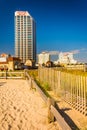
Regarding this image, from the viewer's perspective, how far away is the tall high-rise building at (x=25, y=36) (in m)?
166

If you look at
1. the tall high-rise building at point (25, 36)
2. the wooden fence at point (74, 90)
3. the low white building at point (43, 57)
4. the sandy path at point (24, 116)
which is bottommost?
the sandy path at point (24, 116)

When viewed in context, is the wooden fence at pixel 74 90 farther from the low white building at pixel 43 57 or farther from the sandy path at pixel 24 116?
the low white building at pixel 43 57

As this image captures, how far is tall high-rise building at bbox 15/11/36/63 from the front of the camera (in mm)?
165625

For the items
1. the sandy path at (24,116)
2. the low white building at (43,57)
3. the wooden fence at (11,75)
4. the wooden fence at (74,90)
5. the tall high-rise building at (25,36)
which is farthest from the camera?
the low white building at (43,57)

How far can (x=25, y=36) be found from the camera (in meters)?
177

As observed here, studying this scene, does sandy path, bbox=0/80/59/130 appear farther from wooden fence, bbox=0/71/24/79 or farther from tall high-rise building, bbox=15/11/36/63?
tall high-rise building, bbox=15/11/36/63

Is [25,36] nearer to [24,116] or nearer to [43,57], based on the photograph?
[43,57]

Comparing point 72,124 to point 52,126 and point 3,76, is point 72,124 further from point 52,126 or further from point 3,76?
point 3,76

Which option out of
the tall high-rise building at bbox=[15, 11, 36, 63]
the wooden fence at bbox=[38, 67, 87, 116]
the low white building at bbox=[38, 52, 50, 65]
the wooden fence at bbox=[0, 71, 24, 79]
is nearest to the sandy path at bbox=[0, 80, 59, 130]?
the wooden fence at bbox=[38, 67, 87, 116]

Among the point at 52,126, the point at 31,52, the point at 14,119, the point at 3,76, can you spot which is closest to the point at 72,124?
the point at 52,126

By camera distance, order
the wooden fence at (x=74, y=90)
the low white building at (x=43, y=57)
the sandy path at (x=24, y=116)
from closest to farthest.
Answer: the sandy path at (x=24, y=116), the wooden fence at (x=74, y=90), the low white building at (x=43, y=57)

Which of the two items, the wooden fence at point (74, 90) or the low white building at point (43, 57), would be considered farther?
the low white building at point (43, 57)

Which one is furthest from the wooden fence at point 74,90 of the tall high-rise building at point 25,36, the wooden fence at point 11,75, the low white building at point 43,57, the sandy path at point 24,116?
the low white building at point 43,57

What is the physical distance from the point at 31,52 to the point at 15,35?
85.0ft
